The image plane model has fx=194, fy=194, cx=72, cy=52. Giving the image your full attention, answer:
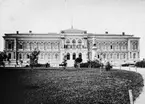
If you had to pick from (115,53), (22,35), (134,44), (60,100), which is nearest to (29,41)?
(22,35)

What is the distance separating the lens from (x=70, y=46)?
165 ft

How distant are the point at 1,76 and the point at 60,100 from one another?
3.01 meters

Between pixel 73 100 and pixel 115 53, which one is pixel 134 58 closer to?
pixel 115 53

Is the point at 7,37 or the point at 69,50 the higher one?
the point at 7,37

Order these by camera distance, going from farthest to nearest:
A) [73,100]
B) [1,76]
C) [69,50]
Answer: [69,50]
[73,100]
[1,76]

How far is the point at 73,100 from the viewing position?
20.6 ft

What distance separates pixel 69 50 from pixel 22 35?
1290 cm

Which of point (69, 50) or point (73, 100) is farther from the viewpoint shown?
point (69, 50)

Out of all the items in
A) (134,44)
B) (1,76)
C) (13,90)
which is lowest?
(13,90)

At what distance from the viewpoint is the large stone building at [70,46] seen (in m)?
49.1

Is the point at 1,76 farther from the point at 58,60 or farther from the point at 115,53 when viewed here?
the point at 115,53

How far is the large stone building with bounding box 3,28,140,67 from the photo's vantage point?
49062 mm

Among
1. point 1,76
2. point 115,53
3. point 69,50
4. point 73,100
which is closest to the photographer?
point 1,76

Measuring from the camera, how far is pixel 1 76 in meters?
3.68
